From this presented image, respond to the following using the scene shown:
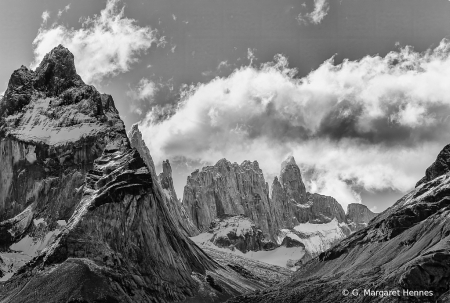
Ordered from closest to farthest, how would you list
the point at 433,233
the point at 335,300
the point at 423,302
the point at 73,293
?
the point at 423,302 < the point at 335,300 < the point at 73,293 < the point at 433,233

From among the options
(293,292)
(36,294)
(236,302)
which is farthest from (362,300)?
(36,294)

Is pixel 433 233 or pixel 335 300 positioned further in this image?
pixel 433 233

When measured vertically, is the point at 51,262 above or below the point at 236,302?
above

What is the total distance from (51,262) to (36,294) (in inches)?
750

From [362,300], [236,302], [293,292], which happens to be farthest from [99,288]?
[362,300]

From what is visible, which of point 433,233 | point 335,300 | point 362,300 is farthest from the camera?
point 433,233

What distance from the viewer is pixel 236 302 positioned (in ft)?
609

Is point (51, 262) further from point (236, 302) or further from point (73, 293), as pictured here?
point (236, 302)

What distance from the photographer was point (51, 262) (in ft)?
611

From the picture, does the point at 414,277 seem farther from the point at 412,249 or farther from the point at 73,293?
the point at 73,293

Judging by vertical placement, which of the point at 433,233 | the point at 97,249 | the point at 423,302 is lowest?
the point at 423,302

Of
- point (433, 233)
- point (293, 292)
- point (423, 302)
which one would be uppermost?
point (433, 233)

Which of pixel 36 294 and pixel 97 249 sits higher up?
pixel 97 249

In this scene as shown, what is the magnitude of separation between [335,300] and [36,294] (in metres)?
84.6
